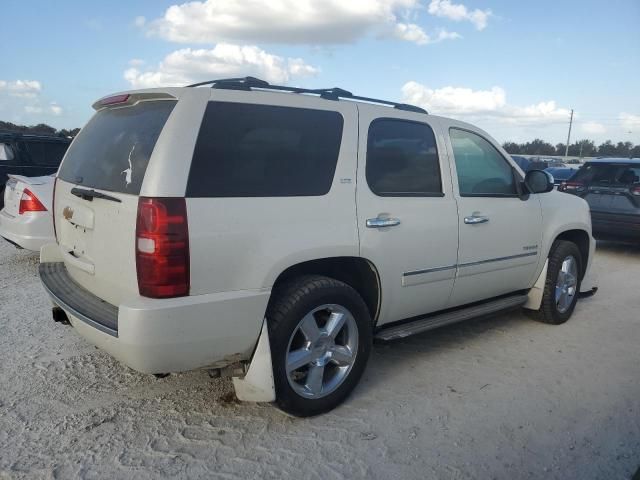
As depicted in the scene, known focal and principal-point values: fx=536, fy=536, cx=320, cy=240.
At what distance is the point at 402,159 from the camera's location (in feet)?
12.3

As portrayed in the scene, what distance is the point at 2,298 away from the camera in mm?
5414

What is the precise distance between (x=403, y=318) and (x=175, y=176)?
6.56ft

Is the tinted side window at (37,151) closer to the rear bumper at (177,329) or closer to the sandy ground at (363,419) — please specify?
the sandy ground at (363,419)

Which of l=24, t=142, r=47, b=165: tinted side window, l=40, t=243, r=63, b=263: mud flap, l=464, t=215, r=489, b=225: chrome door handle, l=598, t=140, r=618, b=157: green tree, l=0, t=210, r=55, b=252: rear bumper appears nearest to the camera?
l=40, t=243, r=63, b=263: mud flap

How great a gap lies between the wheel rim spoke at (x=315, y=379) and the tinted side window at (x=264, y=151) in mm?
1066

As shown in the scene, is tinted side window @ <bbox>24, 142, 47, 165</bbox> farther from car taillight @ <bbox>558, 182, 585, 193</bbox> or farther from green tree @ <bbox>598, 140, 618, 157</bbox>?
green tree @ <bbox>598, 140, 618, 157</bbox>

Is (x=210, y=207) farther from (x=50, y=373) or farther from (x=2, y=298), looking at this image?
(x=2, y=298)

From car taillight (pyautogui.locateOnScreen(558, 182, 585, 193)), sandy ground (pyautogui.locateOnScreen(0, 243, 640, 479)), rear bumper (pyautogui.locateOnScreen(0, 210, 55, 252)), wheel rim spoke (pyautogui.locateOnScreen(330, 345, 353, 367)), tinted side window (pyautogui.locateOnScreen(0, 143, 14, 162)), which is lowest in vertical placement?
sandy ground (pyautogui.locateOnScreen(0, 243, 640, 479))

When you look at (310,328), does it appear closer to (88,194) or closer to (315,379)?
(315,379)

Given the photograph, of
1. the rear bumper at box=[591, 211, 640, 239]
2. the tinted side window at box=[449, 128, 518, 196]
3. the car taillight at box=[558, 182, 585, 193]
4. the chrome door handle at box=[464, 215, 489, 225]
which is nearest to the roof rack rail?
the tinted side window at box=[449, 128, 518, 196]

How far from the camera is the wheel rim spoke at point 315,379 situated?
10.7ft

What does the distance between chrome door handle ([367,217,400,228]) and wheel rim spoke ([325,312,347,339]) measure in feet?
1.95

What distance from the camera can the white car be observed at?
6094 mm

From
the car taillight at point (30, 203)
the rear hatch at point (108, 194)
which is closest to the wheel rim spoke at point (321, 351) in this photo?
the rear hatch at point (108, 194)
